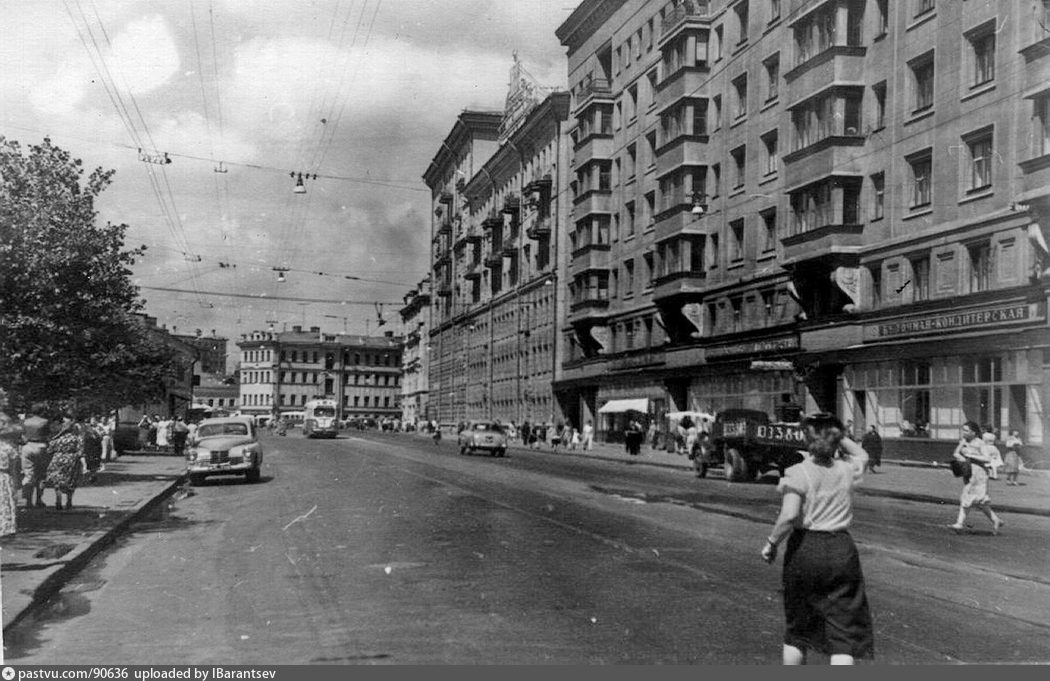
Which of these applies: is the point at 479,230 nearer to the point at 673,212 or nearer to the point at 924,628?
the point at 673,212

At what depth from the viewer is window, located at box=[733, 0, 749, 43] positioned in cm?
4572

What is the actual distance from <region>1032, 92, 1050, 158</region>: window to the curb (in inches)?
930

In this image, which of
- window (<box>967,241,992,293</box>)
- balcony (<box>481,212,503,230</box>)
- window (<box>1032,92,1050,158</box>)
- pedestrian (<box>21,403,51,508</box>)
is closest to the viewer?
pedestrian (<box>21,403,51,508</box>)

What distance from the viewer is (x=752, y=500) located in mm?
21781

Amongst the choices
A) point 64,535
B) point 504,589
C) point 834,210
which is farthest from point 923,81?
point 64,535

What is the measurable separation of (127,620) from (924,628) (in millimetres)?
6288

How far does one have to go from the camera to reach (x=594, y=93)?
2365 inches

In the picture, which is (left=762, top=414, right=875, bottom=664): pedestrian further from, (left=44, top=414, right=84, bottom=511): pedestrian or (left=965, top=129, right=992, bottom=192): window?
(left=965, top=129, right=992, bottom=192): window

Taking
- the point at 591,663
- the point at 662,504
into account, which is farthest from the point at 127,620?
the point at 662,504

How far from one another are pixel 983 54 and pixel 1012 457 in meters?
12.1

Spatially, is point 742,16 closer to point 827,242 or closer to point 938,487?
point 827,242

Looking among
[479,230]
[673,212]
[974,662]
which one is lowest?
[974,662]

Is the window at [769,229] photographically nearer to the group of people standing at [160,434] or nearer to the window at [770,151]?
the window at [770,151]

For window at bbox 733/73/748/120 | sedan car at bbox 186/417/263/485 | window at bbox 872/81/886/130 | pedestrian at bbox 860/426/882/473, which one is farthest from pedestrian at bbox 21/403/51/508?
window at bbox 733/73/748/120
